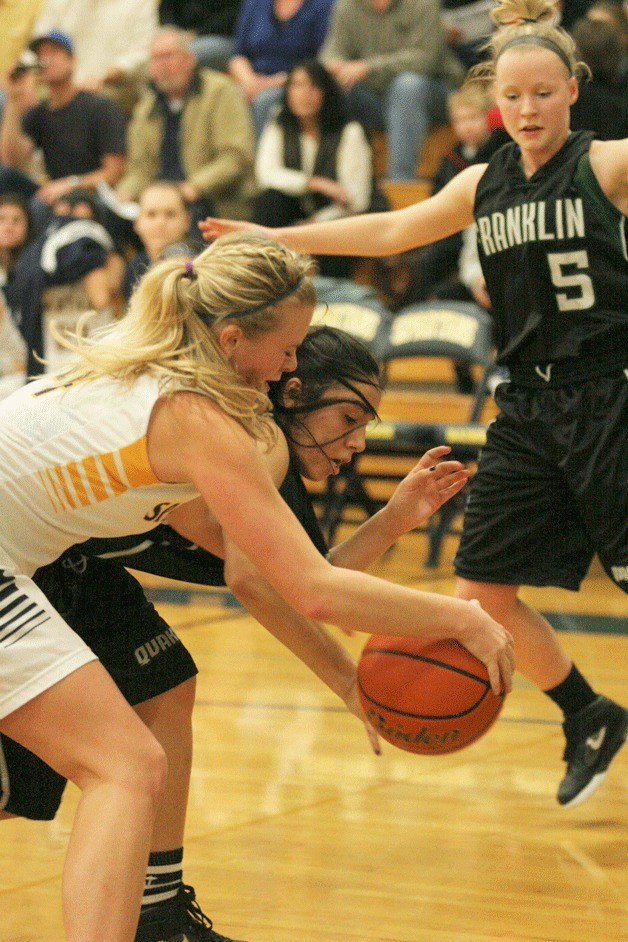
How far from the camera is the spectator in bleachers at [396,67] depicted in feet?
32.7

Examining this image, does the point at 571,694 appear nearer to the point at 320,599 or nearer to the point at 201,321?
the point at 320,599

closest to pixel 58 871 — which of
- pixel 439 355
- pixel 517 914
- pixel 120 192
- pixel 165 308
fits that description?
pixel 517 914

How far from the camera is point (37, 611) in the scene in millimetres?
2395

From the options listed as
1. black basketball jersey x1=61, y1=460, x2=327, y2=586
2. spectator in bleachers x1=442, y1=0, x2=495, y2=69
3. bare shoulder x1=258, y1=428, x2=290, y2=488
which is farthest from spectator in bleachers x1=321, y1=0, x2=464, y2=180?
bare shoulder x1=258, y1=428, x2=290, y2=488

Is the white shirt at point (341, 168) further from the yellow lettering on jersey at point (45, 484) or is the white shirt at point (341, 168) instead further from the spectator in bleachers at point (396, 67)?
the yellow lettering on jersey at point (45, 484)

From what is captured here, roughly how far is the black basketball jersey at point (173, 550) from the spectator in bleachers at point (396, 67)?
23.9 feet

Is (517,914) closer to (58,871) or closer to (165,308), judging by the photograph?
(58,871)

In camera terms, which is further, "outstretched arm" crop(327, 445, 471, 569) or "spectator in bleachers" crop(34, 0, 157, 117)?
"spectator in bleachers" crop(34, 0, 157, 117)

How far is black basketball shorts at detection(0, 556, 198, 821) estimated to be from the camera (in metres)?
2.85

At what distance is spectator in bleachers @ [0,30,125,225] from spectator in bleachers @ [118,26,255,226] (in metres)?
0.27

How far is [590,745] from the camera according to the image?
3.92 metres

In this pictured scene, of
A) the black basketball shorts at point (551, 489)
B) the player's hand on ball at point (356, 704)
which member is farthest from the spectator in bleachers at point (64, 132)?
the player's hand on ball at point (356, 704)

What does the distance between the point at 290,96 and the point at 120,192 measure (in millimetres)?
1628

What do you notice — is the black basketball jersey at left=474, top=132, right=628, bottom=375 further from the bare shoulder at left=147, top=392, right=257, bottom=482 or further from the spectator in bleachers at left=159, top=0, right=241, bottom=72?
the spectator in bleachers at left=159, top=0, right=241, bottom=72
